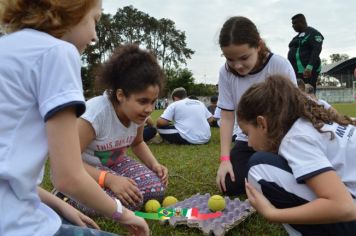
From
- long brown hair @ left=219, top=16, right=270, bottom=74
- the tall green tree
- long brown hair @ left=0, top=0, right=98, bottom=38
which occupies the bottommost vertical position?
the tall green tree

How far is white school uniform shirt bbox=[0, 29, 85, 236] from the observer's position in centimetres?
112

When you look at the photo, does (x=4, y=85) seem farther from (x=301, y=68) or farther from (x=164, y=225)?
(x=301, y=68)

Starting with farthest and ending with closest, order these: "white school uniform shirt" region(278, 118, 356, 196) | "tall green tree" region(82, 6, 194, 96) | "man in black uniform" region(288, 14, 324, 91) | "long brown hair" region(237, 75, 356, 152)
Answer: "tall green tree" region(82, 6, 194, 96), "man in black uniform" region(288, 14, 324, 91), "long brown hair" region(237, 75, 356, 152), "white school uniform shirt" region(278, 118, 356, 196)

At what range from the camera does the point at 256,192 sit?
2000mm

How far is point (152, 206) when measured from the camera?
2.88m

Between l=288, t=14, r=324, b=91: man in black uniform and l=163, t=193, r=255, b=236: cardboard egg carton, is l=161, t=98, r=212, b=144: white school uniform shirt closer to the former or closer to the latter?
l=288, t=14, r=324, b=91: man in black uniform

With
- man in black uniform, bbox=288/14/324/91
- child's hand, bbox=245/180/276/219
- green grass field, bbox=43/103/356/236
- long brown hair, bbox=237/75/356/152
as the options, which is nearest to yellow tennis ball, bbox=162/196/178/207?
green grass field, bbox=43/103/356/236

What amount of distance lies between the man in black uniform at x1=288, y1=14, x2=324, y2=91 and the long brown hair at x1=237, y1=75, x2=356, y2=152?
5.61 m

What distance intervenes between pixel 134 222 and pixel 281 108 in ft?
2.76

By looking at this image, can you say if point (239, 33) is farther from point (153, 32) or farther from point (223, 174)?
point (153, 32)

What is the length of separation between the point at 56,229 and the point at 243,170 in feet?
7.52

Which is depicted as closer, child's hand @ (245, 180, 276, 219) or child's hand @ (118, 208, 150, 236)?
child's hand @ (118, 208, 150, 236)

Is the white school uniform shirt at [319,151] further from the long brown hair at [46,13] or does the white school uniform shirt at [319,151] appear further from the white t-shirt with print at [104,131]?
the white t-shirt with print at [104,131]

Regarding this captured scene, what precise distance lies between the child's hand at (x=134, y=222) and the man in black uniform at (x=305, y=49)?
6307mm
